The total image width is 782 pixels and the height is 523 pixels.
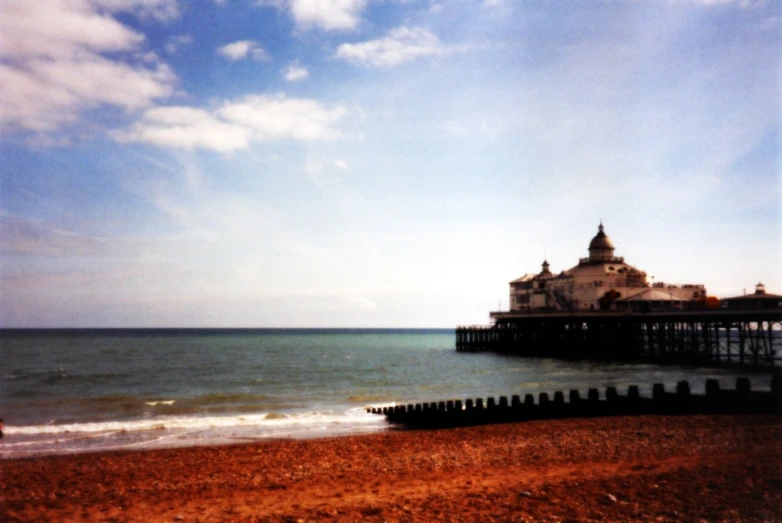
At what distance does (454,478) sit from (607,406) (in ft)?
31.5

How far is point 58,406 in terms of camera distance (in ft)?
106

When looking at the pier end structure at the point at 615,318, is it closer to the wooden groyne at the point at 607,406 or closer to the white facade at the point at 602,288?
the white facade at the point at 602,288

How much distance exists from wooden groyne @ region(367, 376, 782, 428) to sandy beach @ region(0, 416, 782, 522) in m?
1.01

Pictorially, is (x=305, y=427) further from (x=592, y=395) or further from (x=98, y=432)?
(x=592, y=395)

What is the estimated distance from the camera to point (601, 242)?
76.2 meters

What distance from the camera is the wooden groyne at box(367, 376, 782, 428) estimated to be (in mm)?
15383

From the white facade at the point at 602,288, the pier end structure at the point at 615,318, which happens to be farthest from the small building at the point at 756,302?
the white facade at the point at 602,288

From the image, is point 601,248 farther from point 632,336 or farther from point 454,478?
point 454,478

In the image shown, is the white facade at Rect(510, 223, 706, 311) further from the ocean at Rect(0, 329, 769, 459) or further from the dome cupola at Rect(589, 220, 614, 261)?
the ocean at Rect(0, 329, 769, 459)

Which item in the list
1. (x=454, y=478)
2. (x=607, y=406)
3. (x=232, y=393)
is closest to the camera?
(x=454, y=478)

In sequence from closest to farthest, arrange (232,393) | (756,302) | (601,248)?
(232,393)
(756,302)
(601,248)

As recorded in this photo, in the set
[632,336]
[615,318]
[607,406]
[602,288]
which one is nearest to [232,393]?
[607,406]

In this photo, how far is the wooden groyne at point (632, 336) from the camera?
48969 millimetres

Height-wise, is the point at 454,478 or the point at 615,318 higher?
the point at 615,318
